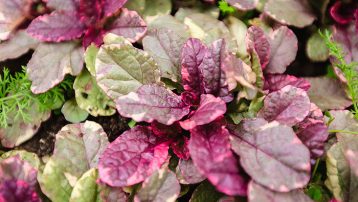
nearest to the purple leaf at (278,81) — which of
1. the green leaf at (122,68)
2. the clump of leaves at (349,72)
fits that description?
the clump of leaves at (349,72)

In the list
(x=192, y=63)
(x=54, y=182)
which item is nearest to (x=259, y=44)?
(x=192, y=63)

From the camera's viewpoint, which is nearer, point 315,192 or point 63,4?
point 315,192

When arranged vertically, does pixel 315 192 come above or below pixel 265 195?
below

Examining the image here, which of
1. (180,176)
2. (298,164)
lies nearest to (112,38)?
(180,176)

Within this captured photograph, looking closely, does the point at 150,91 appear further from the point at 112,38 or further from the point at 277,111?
the point at 277,111

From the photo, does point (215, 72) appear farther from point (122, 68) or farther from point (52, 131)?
point (52, 131)

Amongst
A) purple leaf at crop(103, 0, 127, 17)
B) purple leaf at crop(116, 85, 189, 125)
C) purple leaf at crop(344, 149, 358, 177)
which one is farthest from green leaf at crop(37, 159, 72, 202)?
purple leaf at crop(344, 149, 358, 177)
